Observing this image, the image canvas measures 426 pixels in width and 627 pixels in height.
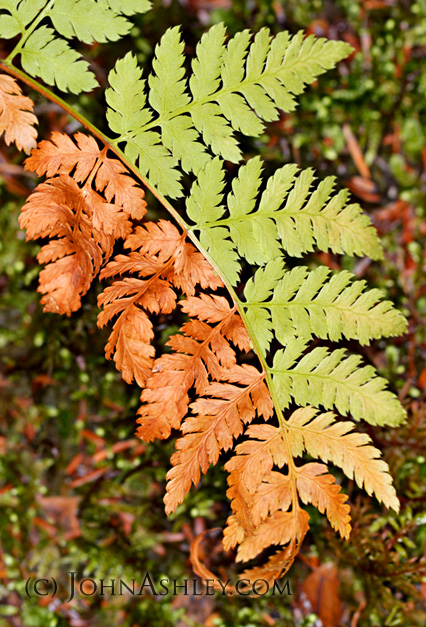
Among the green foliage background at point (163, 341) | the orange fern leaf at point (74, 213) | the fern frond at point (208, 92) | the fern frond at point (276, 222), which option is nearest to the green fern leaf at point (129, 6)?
the fern frond at point (208, 92)

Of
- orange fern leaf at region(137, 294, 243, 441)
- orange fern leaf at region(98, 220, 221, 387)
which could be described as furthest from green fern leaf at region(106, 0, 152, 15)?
orange fern leaf at region(137, 294, 243, 441)

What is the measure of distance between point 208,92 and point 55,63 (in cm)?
63

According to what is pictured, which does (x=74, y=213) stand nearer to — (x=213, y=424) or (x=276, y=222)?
(x=276, y=222)

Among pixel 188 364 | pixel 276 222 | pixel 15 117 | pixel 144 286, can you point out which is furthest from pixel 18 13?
pixel 188 364

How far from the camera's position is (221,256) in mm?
2004

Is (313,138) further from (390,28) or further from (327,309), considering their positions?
(327,309)

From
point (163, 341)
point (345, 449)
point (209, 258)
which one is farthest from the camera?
point (163, 341)

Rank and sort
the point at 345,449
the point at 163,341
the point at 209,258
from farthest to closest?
the point at 163,341 → the point at 209,258 → the point at 345,449

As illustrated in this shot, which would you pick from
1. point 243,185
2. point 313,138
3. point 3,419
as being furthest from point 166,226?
point 3,419

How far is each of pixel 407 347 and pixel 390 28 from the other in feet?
6.95

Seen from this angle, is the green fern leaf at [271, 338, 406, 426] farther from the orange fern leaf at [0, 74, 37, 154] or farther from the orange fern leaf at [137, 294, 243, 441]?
the orange fern leaf at [0, 74, 37, 154]

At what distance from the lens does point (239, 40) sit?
1.89m

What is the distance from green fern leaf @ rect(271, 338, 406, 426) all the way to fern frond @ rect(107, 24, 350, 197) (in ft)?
2.80

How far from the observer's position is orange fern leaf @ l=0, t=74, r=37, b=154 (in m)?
1.93
